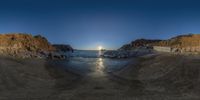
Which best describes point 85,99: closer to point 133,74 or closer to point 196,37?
point 133,74

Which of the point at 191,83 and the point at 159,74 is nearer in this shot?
the point at 191,83

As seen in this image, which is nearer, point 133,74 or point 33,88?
point 33,88

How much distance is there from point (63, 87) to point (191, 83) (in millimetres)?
15578

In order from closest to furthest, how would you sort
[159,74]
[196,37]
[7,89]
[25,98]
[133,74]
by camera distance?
1. [25,98]
2. [7,89]
3. [159,74]
4. [133,74]
5. [196,37]

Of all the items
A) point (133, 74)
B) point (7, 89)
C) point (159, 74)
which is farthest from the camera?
point (133, 74)

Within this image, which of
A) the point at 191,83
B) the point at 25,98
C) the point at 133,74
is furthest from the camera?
the point at 133,74

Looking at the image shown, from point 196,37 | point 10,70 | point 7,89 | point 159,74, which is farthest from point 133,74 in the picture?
point 196,37

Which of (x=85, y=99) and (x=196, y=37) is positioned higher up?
Result: (x=196, y=37)

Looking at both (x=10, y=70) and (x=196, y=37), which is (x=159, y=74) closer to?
(x=10, y=70)

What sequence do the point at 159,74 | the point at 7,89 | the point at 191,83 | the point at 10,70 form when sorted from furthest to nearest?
the point at 159,74 → the point at 10,70 → the point at 191,83 → the point at 7,89

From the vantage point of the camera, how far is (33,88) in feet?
120

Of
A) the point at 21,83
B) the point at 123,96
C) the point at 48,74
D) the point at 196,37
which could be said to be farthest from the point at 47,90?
the point at 196,37

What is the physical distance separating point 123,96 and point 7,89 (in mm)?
13088

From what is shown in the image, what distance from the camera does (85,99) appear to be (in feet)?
98.9
